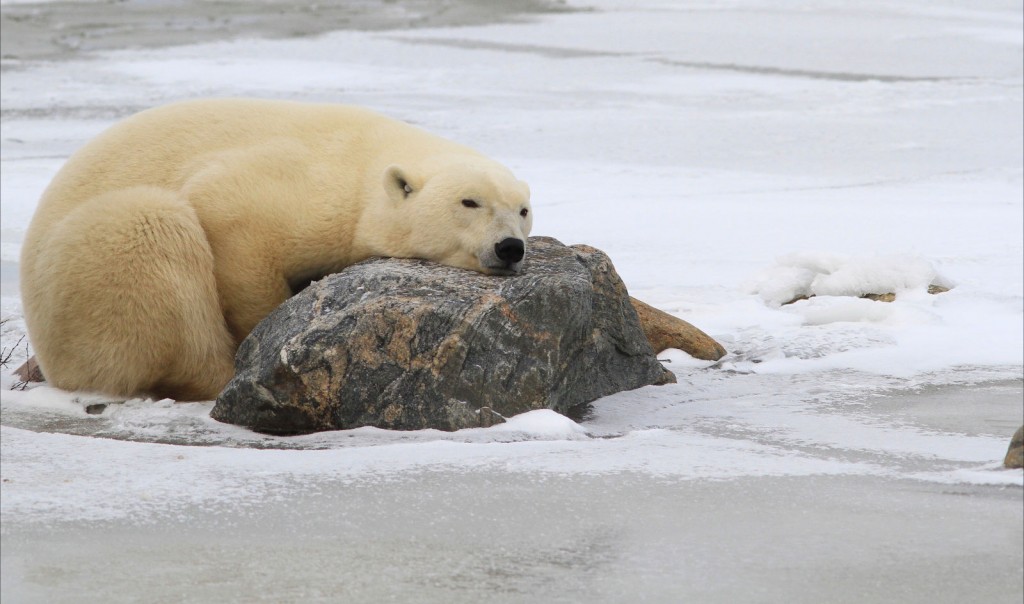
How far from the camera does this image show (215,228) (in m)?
4.05

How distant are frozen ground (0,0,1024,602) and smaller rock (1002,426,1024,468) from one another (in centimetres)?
4

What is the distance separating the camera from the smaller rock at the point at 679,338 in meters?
4.64

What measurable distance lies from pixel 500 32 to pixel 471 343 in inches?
511

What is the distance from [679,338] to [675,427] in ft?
3.25

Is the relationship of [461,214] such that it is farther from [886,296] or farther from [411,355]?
[886,296]

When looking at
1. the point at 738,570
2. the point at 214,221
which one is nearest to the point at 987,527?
the point at 738,570

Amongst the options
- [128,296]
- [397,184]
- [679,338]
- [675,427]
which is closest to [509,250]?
[397,184]

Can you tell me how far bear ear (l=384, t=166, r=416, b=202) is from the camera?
13.1ft

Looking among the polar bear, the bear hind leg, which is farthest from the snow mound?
the bear hind leg

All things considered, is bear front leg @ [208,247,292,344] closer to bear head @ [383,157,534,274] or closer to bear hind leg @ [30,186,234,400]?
bear hind leg @ [30,186,234,400]

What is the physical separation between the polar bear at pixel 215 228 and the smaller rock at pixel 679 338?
0.82 metres

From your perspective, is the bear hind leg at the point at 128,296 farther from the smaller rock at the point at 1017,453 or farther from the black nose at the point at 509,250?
the smaller rock at the point at 1017,453

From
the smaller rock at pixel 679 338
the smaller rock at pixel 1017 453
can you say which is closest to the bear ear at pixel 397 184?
the smaller rock at pixel 679 338

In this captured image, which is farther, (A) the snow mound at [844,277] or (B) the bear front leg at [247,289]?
(A) the snow mound at [844,277]
